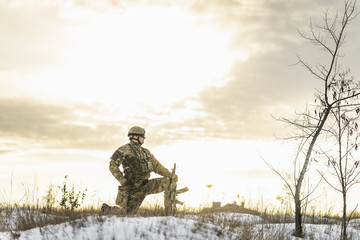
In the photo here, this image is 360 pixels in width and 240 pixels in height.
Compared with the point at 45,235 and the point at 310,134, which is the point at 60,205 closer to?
the point at 45,235

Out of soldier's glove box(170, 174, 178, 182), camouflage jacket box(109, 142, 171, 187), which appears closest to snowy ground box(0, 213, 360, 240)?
soldier's glove box(170, 174, 178, 182)

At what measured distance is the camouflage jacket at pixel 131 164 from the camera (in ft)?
32.6

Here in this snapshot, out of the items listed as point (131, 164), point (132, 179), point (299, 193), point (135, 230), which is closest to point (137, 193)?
point (132, 179)

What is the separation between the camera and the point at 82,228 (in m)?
7.57

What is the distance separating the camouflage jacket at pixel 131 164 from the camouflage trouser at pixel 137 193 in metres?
0.17

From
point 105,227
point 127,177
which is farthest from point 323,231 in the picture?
point 105,227

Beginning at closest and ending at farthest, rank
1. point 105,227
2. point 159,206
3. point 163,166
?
point 105,227
point 159,206
point 163,166

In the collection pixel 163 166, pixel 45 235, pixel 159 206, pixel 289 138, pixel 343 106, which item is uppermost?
pixel 343 106

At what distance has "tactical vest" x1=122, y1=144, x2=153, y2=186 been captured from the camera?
10047 mm

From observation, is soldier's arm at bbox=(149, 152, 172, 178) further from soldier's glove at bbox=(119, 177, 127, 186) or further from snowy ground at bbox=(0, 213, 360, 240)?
snowy ground at bbox=(0, 213, 360, 240)

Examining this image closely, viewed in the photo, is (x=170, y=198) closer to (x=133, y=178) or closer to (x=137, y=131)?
(x=133, y=178)

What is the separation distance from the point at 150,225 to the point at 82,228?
48.0 inches

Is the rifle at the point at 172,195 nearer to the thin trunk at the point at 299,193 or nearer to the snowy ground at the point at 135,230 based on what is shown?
the snowy ground at the point at 135,230

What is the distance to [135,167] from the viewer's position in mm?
10062
